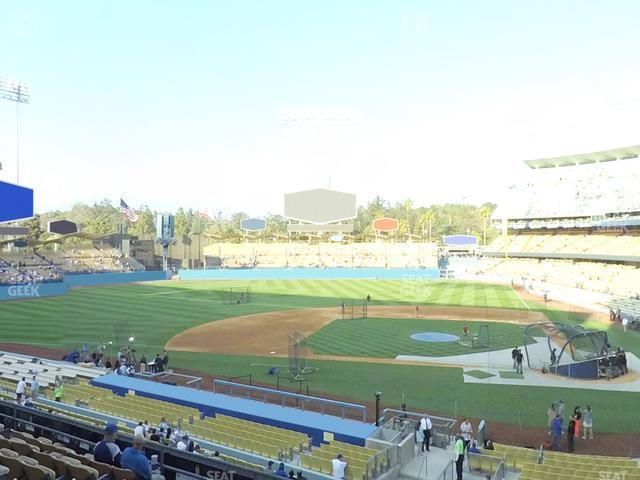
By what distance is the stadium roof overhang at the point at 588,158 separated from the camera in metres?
73.2

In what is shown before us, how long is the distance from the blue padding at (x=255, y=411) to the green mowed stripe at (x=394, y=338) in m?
12.7

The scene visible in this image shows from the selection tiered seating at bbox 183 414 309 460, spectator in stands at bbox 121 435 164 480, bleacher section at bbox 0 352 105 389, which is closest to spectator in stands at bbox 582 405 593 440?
tiered seating at bbox 183 414 309 460

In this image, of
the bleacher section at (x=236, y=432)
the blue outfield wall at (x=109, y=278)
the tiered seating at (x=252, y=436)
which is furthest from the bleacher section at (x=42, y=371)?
the blue outfield wall at (x=109, y=278)

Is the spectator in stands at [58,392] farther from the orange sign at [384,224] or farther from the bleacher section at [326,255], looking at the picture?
the orange sign at [384,224]

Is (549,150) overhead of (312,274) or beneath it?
overhead

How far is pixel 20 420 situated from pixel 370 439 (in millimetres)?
7506

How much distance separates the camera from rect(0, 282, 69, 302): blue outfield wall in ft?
166

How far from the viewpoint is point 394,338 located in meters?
32.3

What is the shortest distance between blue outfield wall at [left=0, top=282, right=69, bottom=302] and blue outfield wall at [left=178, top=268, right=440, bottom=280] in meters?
23.7

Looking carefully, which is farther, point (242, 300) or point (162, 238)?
point (162, 238)

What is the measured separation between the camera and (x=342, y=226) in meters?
89.2

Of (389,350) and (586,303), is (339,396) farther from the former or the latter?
(586,303)

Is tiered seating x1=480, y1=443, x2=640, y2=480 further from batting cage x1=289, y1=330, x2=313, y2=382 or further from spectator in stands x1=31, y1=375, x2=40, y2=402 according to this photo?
spectator in stands x1=31, y1=375, x2=40, y2=402

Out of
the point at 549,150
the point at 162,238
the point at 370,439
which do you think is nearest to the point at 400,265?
the point at 549,150
